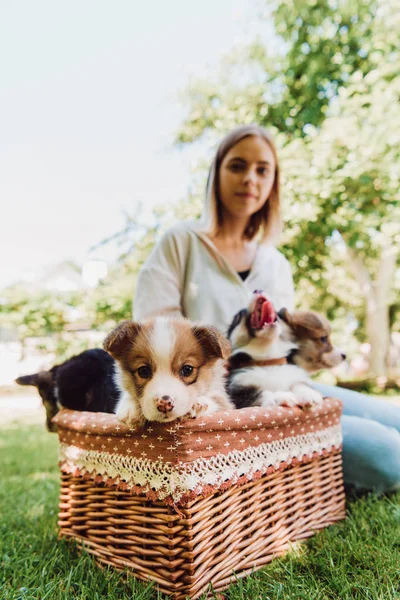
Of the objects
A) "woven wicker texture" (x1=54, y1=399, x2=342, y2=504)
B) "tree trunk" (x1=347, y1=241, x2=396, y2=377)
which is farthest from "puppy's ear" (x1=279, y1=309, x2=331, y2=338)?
"tree trunk" (x1=347, y1=241, x2=396, y2=377)

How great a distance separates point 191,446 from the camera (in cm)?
151

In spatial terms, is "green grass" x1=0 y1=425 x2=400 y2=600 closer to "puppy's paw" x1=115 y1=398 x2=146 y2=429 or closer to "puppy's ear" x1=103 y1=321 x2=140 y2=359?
"puppy's paw" x1=115 y1=398 x2=146 y2=429

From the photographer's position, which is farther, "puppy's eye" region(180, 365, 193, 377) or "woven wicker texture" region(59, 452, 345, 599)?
"puppy's eye" region(180, 365, 193, 377)

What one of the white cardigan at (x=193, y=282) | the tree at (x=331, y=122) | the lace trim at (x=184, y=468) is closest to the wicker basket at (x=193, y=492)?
the lace trim at (x=184, y=468)

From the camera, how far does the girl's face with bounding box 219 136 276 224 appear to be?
2943mm

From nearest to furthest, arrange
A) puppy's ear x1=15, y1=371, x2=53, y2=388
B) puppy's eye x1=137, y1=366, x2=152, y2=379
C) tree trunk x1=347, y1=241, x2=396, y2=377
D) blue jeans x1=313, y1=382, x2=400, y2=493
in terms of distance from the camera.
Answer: puppy's eye x1=137, y1=366, x2=152, y2=379 → puppy's ear x1=15, y1=371, x2=53, y2=388 → blue jeans x1=313, y1=382, x2=400, y2=493 → tree trunk x1=347, y1=241, x2=396, y2=377

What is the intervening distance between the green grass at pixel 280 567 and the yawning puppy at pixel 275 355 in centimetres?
60

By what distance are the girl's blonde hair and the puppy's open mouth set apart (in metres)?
0.98

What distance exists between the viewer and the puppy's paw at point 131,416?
155cm

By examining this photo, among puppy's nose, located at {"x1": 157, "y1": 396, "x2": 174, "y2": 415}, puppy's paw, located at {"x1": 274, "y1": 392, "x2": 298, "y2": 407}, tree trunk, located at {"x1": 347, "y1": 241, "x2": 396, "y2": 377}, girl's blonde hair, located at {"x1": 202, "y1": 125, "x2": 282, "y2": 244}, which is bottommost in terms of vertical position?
tree trunk, located at {"x1": 347, "y1": 241, "x2": 396, "y2": 377}

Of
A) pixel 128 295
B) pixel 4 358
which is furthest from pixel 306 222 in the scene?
pixel 4 358

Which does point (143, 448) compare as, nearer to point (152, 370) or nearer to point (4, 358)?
point (152, 370)

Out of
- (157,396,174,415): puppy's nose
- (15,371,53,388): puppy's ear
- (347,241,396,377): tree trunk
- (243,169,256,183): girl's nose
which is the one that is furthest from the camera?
(347,241,396,377): tree trunk

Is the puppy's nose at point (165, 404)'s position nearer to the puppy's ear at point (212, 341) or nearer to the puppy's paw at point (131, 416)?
the puppy's paw at point (131, 416)
